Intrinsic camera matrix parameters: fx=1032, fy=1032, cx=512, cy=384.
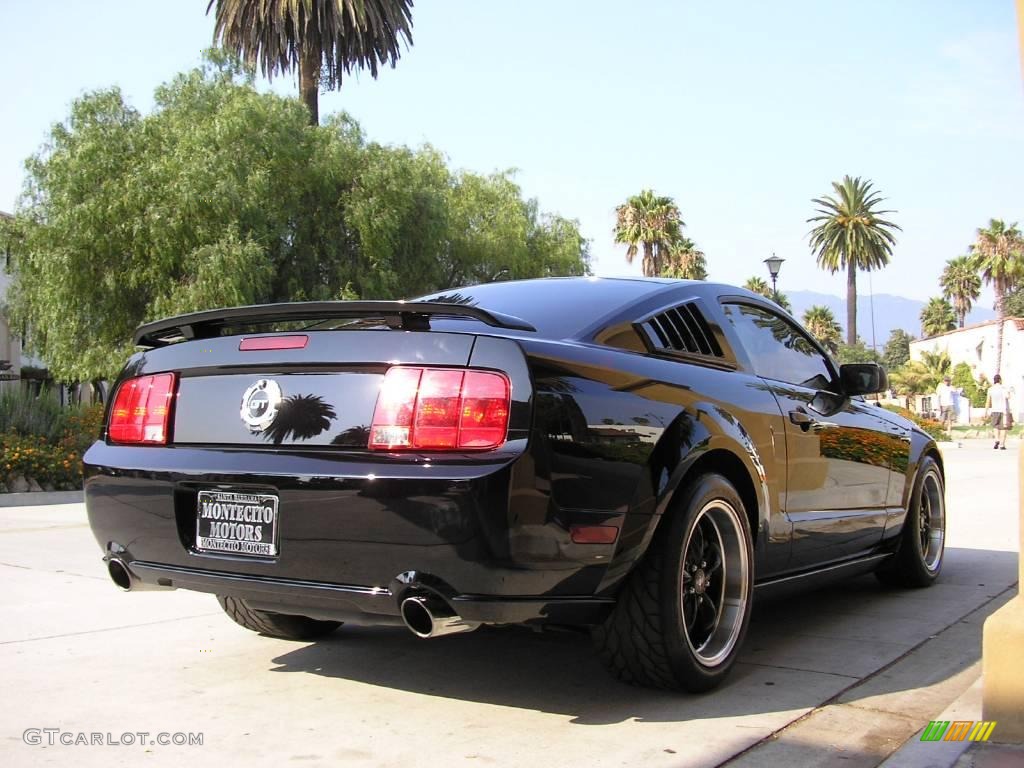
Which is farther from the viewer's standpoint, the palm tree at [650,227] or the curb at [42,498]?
the palm tree at [650,227]

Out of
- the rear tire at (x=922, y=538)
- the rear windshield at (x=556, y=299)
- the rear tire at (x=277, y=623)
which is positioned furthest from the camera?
the rear tire at (x=922, y=538)

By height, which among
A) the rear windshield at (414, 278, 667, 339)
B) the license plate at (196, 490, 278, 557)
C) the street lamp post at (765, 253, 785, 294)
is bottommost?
the license plate at (196, 490, 278, 557)

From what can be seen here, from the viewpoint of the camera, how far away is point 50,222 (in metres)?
24.5

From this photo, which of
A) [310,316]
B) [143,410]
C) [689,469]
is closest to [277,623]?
[143,410]

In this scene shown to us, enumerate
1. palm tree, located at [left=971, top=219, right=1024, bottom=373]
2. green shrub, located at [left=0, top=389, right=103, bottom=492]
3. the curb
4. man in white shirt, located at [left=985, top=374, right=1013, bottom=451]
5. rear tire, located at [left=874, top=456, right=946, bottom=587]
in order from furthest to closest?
1. palm tree, located at [left=971, top=219, right=1024, bottom=373]
2. man in white shirt, located at [left=985, top=374, right=1013, bottom=451]
3. green shrub, located at [left=0, top=389, right=103, bottom=492]
4. the curb
5. rear tire, located at [left=874, top=456, right=946, bottom=587]

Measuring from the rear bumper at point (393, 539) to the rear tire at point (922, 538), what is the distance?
299cm

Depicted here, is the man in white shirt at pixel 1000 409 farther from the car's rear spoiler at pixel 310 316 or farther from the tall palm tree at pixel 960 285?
the tall palm tree at pixel 960 285

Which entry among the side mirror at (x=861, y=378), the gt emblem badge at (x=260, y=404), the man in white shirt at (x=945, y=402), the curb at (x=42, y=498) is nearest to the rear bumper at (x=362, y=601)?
the gt emblem badge at (x=260, y=404)

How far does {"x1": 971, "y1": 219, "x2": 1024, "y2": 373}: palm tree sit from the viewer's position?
231 feet

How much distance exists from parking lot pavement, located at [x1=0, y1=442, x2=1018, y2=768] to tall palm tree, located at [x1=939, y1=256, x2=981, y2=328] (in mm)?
85056

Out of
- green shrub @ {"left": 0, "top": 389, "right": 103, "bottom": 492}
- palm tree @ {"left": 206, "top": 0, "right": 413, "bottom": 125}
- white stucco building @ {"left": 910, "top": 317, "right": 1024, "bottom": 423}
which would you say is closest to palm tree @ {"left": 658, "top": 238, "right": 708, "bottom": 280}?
white stucco building @ {"left": 910, "top": 317, "right": 1024, "bottom": 423}

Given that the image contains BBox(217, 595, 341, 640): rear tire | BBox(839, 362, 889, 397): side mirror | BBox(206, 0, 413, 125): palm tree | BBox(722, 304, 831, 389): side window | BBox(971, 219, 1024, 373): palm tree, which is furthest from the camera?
BBox(971, 219, 1024, 373): palm tree

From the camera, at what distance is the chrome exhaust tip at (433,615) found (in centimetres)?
296

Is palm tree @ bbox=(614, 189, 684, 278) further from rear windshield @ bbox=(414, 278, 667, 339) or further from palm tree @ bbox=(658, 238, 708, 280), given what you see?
rear windshield @ bbox=(414, 278, 667, 339)
